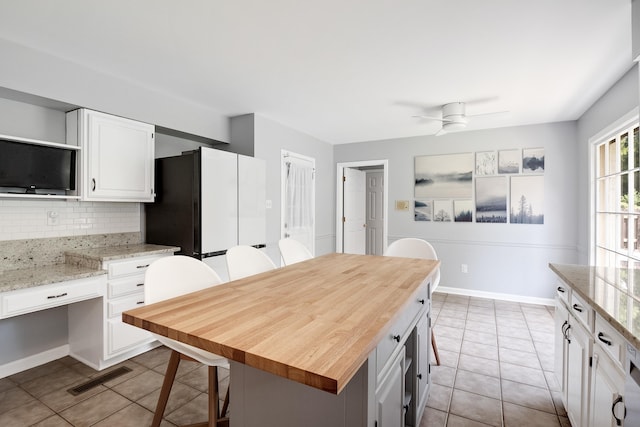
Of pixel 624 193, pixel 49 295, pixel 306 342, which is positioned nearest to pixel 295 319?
pixel 306 342

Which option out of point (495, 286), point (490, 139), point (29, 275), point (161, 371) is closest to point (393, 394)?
point (161, 371)

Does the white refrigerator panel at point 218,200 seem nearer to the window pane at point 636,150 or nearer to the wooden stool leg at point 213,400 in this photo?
the wooden stool leg at point 213,400

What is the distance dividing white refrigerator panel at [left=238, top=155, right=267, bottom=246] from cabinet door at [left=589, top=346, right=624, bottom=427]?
2.99 meters

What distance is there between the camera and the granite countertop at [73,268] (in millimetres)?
2186

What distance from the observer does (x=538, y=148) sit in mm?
4438

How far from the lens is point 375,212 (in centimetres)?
679

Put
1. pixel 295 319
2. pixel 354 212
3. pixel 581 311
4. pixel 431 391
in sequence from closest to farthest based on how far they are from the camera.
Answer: pixel 295 319, pixel 581 311, pixel 431 391, pixel 354 212

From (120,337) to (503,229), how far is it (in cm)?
484

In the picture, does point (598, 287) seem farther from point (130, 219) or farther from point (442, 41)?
point (130, 219)

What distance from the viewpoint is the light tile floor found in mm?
2027

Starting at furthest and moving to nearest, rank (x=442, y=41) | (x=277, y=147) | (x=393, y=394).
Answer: (x=277, y=147) < (x=442, y=41) < (x=393, y=394)

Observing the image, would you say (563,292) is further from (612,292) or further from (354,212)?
(354,212)

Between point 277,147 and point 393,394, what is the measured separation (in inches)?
142

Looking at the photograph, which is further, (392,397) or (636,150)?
(636,150)
